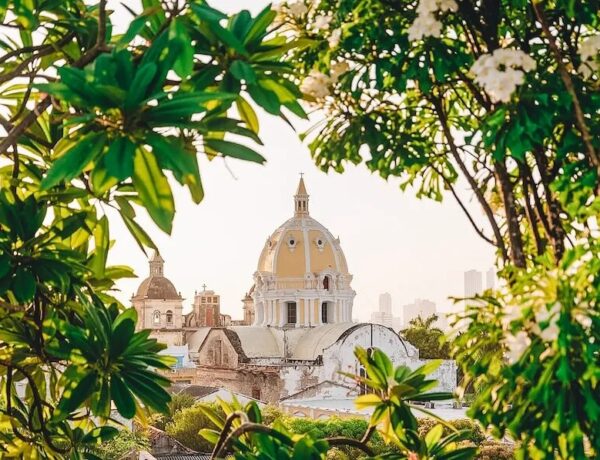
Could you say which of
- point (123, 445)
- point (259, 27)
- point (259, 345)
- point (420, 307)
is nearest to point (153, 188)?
point (259, 27)

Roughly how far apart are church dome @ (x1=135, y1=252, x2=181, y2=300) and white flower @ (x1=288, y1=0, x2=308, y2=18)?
37.8 metres

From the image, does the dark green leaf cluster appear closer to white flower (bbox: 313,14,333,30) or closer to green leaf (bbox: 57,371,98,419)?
green leaf (bbox: 57,371,98,419)

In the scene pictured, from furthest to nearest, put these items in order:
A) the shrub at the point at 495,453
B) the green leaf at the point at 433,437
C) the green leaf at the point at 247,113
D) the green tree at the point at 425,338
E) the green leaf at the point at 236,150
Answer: the green tree at the point at 425,338 → the shrub at the point at 495,453 → the green leaf at the point at 433,437 → the green leaf at the point at 247,113 → the green leaf at the point at 236,150

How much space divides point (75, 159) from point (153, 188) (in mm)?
151

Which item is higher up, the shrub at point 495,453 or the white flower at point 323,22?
the white flower at point 323,22

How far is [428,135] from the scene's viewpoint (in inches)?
112

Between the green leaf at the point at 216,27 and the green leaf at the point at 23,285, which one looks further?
the green leaf at the point at 23,285

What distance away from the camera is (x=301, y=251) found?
29.9 meters

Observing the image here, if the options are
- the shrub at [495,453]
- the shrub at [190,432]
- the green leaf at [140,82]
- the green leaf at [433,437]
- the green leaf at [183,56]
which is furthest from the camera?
the shrub at [190,432]

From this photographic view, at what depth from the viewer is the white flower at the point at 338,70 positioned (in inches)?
94.3

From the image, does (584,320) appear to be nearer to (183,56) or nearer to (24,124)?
(183,56)

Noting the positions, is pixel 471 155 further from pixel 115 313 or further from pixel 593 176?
pixel 115 313

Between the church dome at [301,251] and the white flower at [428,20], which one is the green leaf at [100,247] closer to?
the white flower at [428,20]

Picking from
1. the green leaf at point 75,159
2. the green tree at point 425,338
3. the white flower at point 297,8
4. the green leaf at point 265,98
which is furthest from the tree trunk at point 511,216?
the green tree at point 425,338
